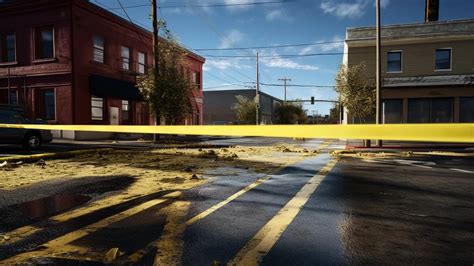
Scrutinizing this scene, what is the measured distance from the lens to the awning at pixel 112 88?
902 inches

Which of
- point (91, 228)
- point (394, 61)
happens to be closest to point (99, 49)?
point (394, 61)

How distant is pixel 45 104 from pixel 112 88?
176 inches

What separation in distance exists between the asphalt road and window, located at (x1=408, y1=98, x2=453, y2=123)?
20809 mm

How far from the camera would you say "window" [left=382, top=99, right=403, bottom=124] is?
2520 centimetres

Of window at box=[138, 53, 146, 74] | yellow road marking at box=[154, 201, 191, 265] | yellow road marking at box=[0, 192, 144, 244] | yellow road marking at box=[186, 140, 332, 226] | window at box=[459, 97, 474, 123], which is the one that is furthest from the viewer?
window at box=[138, 53, 146, 74]

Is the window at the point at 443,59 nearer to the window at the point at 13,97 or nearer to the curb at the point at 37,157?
the curb at the point at 37,157

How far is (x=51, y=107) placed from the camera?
22.6 meters

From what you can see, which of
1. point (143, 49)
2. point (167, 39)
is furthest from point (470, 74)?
point (143, 49)

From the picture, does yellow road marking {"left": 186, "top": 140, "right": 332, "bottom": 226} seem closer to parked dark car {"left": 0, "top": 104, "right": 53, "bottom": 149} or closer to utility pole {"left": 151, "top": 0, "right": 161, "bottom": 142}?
parked dark car {"left": 0, "top": 104, "right": 53, "bottom": 149}

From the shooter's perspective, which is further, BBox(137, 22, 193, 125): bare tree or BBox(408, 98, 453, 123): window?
BBox(408, 98, 453, 123): window

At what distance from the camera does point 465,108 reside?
2441cm

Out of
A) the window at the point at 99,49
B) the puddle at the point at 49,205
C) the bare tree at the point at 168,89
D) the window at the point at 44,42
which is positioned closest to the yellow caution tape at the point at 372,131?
the puddle at the point at 49,205

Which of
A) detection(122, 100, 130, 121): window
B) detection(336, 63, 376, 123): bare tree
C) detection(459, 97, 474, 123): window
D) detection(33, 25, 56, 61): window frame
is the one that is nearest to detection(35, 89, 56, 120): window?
detection(33, 25, 56, 61): window frame

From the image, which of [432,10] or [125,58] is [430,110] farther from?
[125,58]
